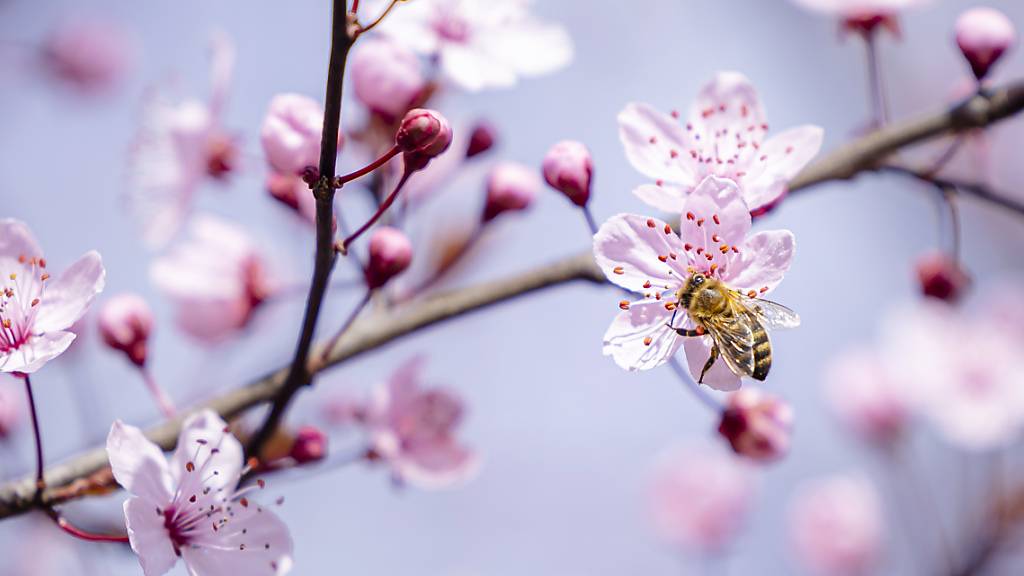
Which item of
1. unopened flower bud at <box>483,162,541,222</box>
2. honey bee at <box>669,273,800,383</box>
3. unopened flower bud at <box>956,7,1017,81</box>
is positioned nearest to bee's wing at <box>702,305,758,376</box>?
honey bee at <box>669,273,800,383</box>

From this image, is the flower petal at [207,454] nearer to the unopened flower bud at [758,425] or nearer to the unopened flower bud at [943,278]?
the unopened flower bud at [758,425]

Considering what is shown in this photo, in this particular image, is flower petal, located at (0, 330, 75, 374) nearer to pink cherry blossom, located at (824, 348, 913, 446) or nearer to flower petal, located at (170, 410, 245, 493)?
flower petal, located at (170, 410, 245, 493)

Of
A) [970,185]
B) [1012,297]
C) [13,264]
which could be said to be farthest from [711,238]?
[1012,297]

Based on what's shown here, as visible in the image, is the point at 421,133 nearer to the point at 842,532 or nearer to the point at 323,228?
the point at 323,228

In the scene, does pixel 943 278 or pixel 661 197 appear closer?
pixel 661 197

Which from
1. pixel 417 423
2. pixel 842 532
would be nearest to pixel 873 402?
pixel 842 532

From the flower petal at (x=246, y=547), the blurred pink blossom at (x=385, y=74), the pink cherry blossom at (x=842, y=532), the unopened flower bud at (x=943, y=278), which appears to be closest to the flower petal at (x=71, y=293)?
the flower petal at (x=246, y=547)
